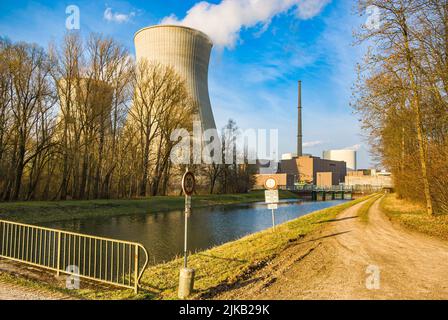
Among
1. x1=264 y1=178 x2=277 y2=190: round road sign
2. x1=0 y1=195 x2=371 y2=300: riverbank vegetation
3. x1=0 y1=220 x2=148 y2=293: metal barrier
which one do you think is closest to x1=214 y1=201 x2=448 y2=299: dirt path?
x1=0 y1=195 x2=371 y2=300: riverbank vegetation

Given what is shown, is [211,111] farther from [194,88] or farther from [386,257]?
[386,257]

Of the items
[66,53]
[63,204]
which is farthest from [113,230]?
[66,53]

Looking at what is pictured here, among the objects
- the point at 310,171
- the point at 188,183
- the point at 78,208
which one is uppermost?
the point at 310,171

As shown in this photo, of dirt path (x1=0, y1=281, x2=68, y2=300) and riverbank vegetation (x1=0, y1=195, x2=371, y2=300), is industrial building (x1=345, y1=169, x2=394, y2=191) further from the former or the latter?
dirt path (x1=0, y1=281, x2=68, y2=300)

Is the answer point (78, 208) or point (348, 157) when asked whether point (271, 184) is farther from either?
point (348, 157)

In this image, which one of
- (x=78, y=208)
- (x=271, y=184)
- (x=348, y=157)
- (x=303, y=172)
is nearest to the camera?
(x=271, y=184)

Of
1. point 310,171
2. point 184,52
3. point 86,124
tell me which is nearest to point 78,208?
point 86,124
